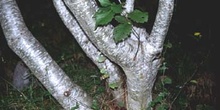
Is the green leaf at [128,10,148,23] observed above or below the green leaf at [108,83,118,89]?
above

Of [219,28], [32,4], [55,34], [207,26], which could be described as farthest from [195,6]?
[32,4]

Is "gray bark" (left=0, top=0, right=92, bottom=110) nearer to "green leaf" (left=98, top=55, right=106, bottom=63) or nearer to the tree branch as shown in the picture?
"green leaf" (left=98, top=55, right=106, bottom=63)

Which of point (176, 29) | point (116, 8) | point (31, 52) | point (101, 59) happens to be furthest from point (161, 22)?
point (176, 29)

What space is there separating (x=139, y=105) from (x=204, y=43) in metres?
1.47

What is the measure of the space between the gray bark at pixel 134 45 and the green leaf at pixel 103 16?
0.13 meters

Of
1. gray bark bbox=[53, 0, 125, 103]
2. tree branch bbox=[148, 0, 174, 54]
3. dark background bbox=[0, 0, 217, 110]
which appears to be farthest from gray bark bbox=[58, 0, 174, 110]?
dark background bbox=[0, 0, 217, 110]

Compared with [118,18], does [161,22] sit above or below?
below

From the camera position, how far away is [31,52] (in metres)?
2.02

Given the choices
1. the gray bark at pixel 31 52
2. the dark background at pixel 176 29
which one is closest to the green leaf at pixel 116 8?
the gray bark at pixel 31 52

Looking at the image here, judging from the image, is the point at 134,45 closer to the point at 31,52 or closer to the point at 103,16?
the point at 103,16

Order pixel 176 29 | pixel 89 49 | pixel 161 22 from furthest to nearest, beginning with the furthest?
pixel 176 29 → pixel 89 49 → pixel 161 22

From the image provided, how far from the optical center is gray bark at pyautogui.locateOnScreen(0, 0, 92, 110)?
6.59 feet

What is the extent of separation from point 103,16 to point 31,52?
0.75 metres

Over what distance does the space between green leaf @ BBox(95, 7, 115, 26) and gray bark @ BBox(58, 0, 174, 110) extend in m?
0.13
